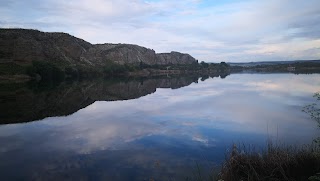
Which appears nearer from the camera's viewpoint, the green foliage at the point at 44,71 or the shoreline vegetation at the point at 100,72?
the shoreline vegetation at the point at 100,72

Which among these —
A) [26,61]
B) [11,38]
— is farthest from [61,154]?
[11,38]

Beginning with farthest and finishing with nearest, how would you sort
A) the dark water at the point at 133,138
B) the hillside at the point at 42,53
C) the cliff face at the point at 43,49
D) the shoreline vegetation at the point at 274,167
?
the cliff face at the point at 43,49, the hillside at the point at 42,53, the dark water at the point at 133,138, the shoreline vegetation at the point at 274,167

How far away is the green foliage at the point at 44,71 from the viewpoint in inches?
3290

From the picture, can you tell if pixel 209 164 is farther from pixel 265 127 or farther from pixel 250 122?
pixel 250 122

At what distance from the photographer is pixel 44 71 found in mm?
86688

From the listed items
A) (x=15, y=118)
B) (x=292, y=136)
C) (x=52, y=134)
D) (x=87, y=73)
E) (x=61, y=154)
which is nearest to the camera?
(x=61, y=154)

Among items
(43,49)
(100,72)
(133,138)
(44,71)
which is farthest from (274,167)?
(43,49)

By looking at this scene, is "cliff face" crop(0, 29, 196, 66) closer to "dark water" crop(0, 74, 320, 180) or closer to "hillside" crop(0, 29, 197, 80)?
"hillside" crop(0, 29, 197, 80)

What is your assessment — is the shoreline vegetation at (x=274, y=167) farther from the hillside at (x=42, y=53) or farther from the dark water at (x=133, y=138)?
the hillside at (x=42, y=53)

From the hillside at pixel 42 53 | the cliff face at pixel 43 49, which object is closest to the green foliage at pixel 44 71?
the hillside at pixel 42 53

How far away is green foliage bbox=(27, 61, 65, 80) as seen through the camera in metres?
83.6

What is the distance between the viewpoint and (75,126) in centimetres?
2316

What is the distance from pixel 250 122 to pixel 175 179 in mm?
13317

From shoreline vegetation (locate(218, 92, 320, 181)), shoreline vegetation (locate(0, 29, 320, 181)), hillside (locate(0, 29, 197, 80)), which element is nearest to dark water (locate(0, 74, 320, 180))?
shoreline vegetation (locate(0, 29, 320, 181))
